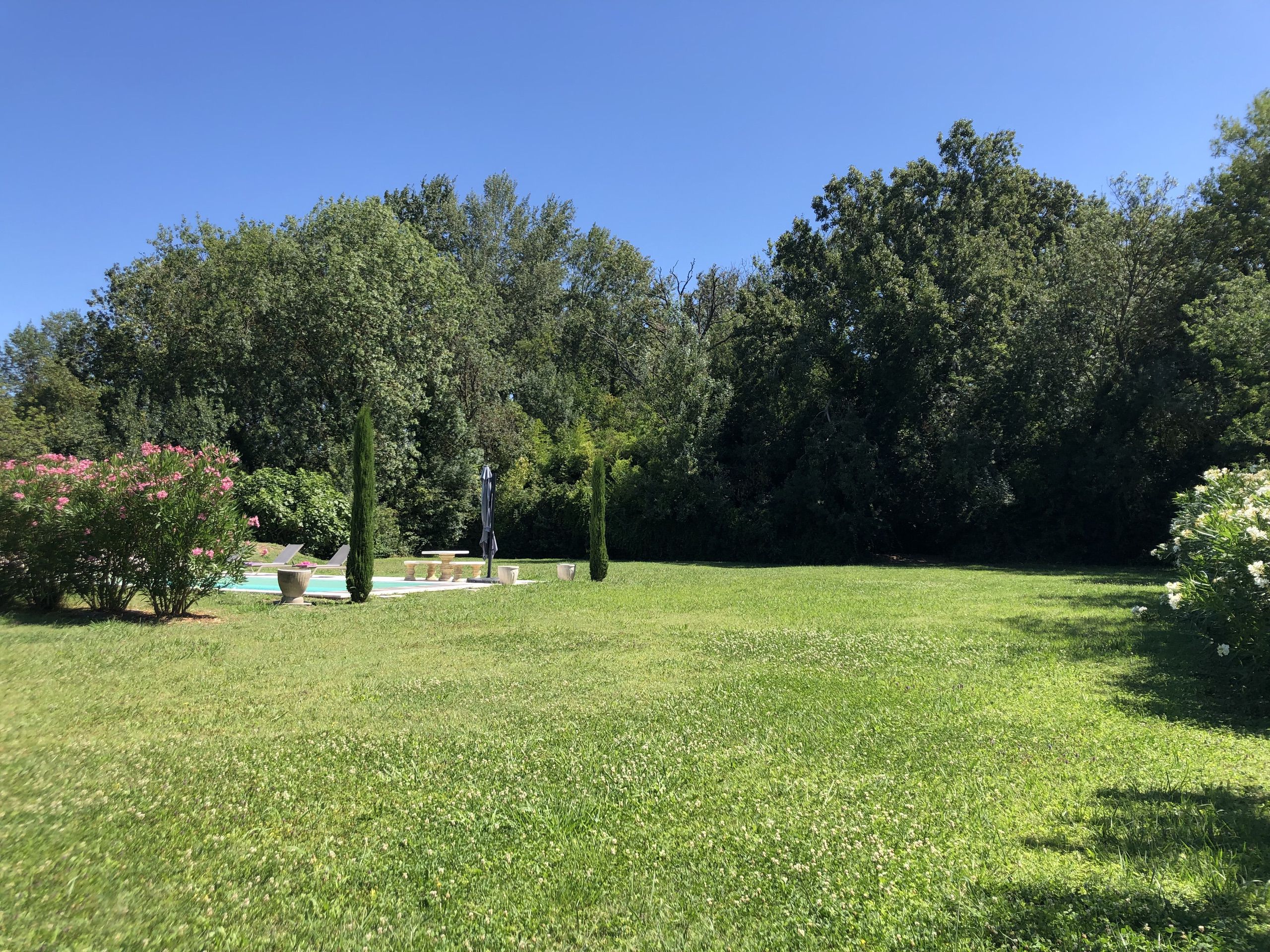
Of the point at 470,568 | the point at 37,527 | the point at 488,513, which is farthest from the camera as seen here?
the point at 470,568

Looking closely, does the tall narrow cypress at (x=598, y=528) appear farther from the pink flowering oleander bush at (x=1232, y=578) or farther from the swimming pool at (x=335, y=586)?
the pink flowering oleander bush at (x=1232, y=578)

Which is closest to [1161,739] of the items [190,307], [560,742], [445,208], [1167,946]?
[1167,946]

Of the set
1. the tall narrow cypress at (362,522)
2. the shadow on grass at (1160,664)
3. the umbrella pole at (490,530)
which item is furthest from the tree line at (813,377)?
the shadow on grass at (1160,664)

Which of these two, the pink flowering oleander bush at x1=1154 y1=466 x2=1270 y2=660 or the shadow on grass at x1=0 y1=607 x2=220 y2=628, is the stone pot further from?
the pink flowering oleander bush at x1=1154 y1=466 x2=1270 y2=660

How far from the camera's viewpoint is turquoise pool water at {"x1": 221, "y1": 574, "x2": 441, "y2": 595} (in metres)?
15.7

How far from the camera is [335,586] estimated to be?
54.7 ft

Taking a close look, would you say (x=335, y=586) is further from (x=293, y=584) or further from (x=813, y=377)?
Answer: (x=813, y=377)

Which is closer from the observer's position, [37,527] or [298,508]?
[37,527]

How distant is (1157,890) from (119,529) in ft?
40.3

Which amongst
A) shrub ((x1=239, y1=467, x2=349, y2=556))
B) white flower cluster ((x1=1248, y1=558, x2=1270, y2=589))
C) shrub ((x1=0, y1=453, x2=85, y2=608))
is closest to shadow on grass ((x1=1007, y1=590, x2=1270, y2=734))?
white flower cluster ((x1=1248, y1=558, x2=1270, y2=589))

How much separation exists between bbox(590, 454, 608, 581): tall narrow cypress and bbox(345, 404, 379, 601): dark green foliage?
560 cm

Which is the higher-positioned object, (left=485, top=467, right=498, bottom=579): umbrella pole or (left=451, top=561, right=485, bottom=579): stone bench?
(left=485, top=467, right=498, bottom=579): umbrella pole

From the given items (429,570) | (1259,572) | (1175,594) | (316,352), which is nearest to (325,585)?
(429,570)

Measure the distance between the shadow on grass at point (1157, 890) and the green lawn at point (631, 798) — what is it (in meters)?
0.02
